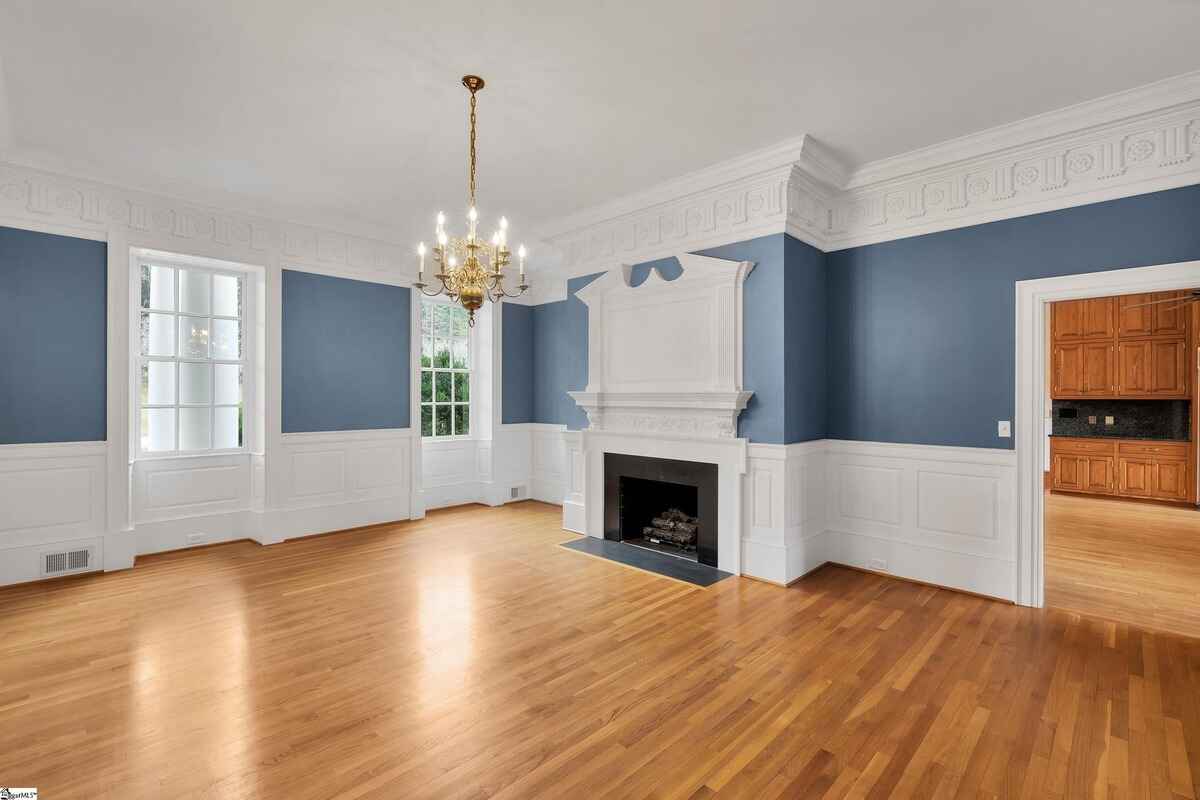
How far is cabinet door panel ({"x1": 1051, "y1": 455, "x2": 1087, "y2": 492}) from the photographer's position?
295 inches

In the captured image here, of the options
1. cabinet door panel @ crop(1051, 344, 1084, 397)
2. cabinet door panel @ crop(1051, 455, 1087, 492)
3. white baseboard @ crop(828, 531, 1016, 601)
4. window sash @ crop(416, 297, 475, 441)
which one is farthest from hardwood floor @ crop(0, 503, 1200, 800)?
cabinet door panel @ crop(1051, 344, 1084, 397)

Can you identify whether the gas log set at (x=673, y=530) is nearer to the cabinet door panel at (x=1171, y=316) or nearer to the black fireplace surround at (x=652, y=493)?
the black fireplace surround at (x=652, y=493)

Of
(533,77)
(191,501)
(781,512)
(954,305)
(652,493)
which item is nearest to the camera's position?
(533,77)

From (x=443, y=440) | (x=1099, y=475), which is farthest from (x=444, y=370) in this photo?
(x=1099, y=475)

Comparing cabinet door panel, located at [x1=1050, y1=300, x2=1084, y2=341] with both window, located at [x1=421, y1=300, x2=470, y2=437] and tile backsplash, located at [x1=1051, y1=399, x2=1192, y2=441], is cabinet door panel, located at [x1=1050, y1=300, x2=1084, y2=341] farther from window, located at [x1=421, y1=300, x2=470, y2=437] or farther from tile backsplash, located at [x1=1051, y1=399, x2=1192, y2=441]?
window, located at [x1=421, y1=300, x2=470, y2=437]

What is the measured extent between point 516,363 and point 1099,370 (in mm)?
7508

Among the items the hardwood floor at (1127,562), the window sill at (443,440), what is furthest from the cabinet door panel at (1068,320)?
the window sill at (443,440)

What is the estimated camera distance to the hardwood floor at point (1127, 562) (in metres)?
3.61

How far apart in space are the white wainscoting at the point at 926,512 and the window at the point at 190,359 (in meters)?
5.42

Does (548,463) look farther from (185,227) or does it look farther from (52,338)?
(52,338)

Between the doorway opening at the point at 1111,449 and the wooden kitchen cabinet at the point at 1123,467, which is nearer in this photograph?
the doorway opening at the point at 1111,449

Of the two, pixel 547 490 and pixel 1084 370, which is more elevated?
pixel 1084 370

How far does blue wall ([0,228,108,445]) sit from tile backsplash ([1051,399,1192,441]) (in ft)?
35.2

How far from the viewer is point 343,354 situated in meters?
5.77
